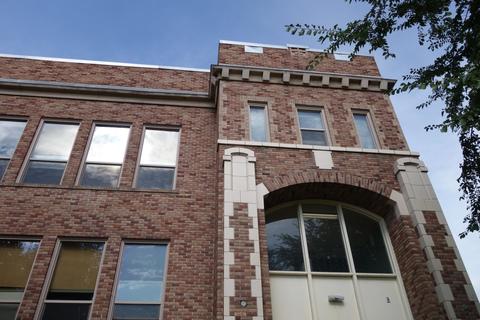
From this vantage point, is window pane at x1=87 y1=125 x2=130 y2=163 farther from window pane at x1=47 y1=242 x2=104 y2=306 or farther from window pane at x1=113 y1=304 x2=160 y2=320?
window pane at x1=113 y1=304 x2=160 y2=320

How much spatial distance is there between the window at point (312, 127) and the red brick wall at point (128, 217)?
103 inches

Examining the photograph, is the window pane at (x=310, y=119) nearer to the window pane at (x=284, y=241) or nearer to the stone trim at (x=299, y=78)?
the stone trim at (x=299, y=78)

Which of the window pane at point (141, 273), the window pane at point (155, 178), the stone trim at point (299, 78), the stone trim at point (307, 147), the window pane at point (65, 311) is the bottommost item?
the window pane at point (65, 311)

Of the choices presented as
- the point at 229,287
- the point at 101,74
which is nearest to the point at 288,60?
the point at 101,74

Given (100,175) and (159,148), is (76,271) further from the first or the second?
(159,148)

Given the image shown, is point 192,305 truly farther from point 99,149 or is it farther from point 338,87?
point 338,87

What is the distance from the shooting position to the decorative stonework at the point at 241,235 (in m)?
7.40

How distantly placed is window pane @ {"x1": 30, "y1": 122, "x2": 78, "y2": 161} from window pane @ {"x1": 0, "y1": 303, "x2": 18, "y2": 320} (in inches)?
154

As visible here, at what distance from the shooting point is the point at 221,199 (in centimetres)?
898

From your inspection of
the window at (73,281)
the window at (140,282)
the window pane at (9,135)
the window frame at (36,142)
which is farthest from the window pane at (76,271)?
the window pane at (9,135)

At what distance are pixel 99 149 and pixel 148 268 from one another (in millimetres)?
3907

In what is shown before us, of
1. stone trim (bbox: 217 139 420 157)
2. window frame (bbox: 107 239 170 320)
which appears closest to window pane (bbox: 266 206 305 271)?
stone trim (bbox: 217 139 420 157)

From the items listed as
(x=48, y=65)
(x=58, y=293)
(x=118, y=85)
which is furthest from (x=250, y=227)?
(x=48, y=65)

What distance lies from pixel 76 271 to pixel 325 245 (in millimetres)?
5677
